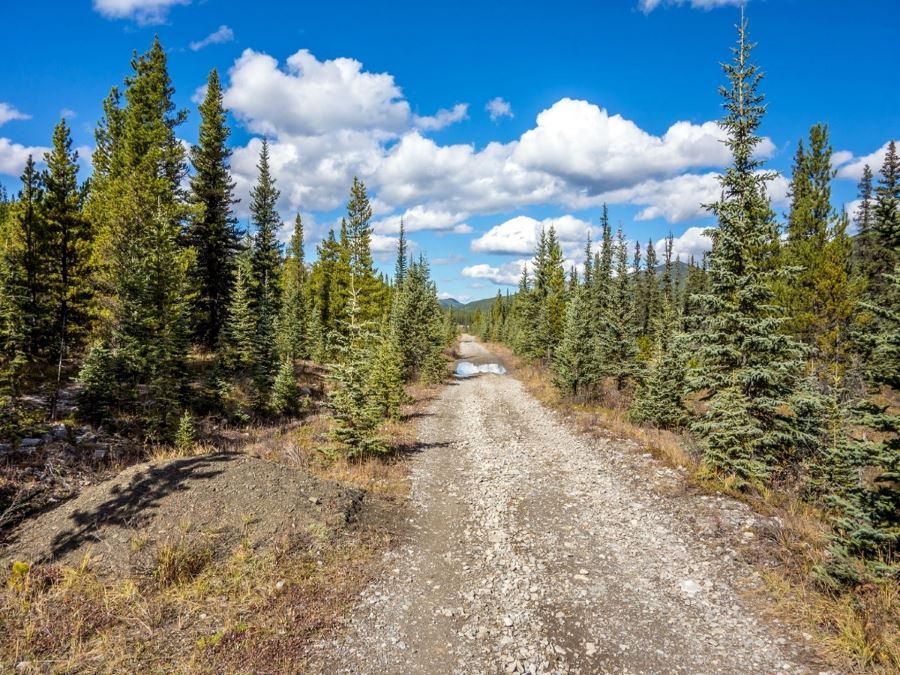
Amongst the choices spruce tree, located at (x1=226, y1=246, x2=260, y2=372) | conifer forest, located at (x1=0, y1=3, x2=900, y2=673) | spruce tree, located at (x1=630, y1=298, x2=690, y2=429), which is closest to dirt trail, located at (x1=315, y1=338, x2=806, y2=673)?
conifer forest, located at (x1=0, y1=3, x2=900, y2=673)

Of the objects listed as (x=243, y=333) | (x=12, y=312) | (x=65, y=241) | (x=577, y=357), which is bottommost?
(x=577, y=357)

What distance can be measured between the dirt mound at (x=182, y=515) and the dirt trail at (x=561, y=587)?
2136 millimetres

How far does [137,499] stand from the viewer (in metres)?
8.51

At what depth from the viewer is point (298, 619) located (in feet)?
20.5

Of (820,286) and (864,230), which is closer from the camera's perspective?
(820,286)

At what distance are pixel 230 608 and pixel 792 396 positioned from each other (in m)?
13.5

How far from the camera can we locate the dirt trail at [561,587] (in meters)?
5.58

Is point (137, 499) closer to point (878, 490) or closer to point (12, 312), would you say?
point (12, 312)

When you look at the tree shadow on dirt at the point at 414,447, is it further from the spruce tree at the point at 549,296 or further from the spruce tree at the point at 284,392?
the spruce tree at the point at 549,296

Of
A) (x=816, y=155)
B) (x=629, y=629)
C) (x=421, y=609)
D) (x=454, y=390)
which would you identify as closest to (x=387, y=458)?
(x=421, y=609)

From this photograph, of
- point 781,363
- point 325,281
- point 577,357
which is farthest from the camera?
point 325,281

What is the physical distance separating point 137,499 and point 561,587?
27.9ft

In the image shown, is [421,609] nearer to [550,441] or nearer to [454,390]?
[550,441]

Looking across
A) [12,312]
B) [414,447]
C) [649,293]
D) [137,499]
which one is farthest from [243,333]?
[649,293]
